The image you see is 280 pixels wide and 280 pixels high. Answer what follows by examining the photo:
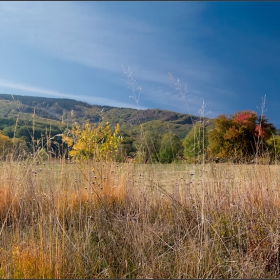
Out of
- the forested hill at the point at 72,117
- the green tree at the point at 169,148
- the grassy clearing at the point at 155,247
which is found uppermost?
the forested hill at the point at 72,117

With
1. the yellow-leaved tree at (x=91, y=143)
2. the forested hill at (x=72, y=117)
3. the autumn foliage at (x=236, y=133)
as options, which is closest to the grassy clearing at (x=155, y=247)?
the forested hill at (x=72, y=117)

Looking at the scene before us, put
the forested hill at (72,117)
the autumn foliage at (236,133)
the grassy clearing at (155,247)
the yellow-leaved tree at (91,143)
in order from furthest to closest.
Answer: the autumn foliage at (236,133) → the yellow-leaved tree at (91,143) → the forested hill at (72,117) → the grassy clearing at (155,247)

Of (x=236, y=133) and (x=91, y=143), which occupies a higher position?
(x=236, y=133)

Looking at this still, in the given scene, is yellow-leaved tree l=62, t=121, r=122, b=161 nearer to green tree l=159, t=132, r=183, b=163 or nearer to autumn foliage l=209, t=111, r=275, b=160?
green tree l=159, t=132, r=183, b=163

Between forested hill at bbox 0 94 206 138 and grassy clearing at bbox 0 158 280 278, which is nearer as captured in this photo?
grassy clearing at bbox 0 158 280 278

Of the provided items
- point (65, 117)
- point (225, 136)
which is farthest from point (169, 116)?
point (65, 117)

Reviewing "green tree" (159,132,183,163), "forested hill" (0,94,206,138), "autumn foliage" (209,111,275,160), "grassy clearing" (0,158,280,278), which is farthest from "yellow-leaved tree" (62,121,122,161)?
"autumn foliage" (209,111,275,160)

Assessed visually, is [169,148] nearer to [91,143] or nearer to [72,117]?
[91,143]

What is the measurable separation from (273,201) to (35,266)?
8.90ft

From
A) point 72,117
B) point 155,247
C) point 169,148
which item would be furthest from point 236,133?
point 155,247

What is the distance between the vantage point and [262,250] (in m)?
2.44

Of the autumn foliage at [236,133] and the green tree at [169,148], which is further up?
the autumn foliage at [236,133]

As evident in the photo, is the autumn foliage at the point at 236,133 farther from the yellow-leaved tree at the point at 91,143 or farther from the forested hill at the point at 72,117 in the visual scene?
the yellow-leaved tree at the point at 91,143

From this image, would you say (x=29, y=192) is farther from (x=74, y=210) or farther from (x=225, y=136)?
(x=225, y=136)
